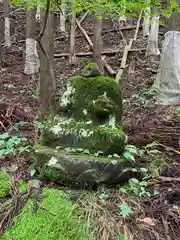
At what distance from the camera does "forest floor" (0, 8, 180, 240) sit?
→ 283 centimetres

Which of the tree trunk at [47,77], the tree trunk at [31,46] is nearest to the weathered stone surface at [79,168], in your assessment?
the tree trunk at [47,77]

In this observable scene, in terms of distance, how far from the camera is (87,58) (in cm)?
1184

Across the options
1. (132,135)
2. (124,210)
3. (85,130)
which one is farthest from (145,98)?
(124,210)

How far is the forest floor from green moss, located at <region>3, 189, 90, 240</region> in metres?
0.18

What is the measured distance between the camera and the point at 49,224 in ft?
8.92

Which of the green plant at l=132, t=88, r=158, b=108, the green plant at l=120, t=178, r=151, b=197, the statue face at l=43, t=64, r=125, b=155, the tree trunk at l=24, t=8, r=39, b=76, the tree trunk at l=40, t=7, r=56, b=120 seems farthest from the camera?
the tree trunk at l=24, t=8, r=39, b=76

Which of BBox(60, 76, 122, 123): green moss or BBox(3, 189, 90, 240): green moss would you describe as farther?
BBox(60, 76, 122, 123): green moss

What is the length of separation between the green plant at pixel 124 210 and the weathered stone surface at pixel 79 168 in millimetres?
370

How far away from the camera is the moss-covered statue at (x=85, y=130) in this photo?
3.12 m

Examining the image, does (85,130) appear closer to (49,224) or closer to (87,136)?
(87,136)

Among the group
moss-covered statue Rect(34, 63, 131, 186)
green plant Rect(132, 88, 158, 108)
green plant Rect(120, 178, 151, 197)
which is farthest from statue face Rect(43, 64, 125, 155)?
green plant Rect(132, 88, 158, 108)

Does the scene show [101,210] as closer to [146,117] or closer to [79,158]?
[79,158]

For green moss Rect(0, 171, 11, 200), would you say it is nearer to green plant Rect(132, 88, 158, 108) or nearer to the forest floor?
the forest floor

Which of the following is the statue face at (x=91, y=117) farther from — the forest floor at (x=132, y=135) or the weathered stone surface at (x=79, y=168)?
the forest floor at (x=132, y=135)
